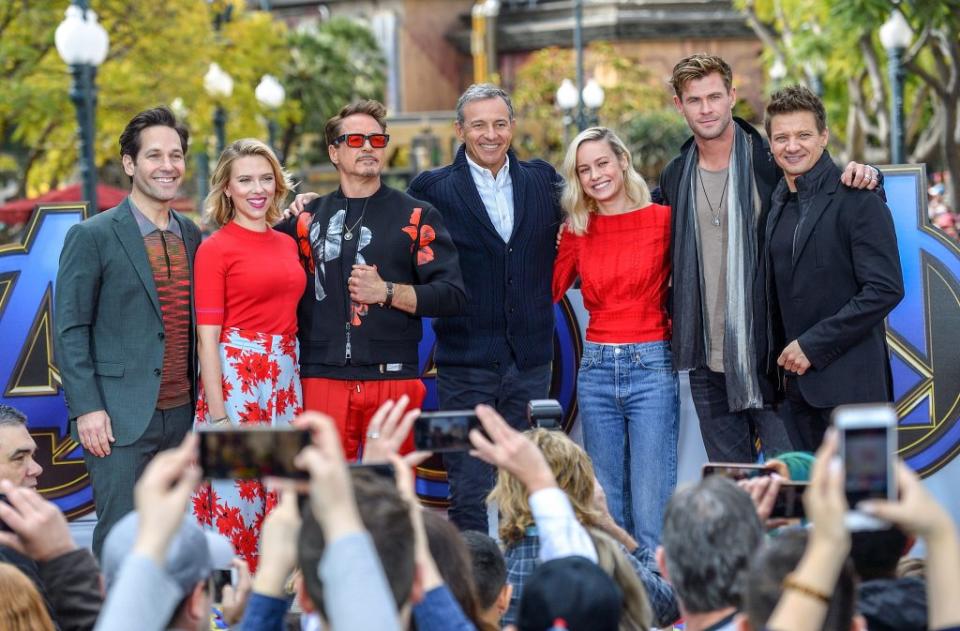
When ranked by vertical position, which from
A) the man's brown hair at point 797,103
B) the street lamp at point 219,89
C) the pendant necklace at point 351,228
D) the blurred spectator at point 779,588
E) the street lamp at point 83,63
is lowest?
the blurred spectator at point 779,588

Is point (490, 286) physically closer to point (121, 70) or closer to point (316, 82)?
Answer: point (121, 70)

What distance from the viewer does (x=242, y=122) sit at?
27.8m

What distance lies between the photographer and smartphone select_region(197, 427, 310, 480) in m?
2.80

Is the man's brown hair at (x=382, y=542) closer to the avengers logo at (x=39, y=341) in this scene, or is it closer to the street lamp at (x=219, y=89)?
the avengers logo at (x=39, y=341)

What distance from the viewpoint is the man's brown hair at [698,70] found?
5.82 meters

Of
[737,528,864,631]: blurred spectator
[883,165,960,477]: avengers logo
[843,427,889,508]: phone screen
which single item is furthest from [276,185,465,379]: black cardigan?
[843,427,889,508]: phone screen

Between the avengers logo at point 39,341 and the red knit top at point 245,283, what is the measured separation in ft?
4.33

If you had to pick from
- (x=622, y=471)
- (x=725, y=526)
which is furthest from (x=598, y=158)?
(x=725, y=526)

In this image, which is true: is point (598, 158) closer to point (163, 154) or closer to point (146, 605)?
point (163, 154)

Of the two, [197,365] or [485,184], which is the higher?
[485,184]

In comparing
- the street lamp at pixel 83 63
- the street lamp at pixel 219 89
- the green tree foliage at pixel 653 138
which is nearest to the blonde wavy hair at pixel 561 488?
the street lamp at pixel 83 63

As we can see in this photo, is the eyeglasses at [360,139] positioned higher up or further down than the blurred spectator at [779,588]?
higher up

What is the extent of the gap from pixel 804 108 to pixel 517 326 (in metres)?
1.57

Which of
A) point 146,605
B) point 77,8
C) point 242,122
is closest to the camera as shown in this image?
point 146,605
